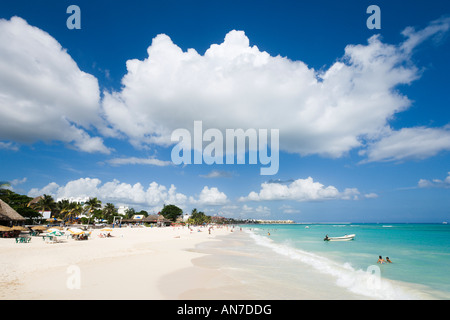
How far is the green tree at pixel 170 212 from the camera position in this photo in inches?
5344

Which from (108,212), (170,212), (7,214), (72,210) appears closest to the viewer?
(7,214)

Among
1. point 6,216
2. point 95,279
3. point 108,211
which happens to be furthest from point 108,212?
point 95,279

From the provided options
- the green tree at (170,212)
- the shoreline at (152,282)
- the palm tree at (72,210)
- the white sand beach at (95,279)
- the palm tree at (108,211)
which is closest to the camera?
the white sand beach at (95,279)

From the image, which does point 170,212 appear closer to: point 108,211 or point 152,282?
point 108,211

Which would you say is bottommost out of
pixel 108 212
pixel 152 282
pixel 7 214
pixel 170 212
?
pixel 170 212

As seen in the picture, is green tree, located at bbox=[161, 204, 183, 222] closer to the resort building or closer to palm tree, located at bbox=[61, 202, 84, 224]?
palm tree, located at bbox=[61, 202, 84, 224]

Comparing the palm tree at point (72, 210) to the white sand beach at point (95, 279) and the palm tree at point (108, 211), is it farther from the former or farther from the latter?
the white sand beach at point (95, 279)

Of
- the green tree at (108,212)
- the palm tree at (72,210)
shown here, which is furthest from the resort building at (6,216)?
the green tree at (108,212)

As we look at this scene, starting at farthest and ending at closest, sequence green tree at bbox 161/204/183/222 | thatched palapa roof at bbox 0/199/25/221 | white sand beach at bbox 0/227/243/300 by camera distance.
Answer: green tree at bbox 161/204/183/222, thatched palapa roof at bbox 0/199/25/221, white sand beach at bbox 0/227/243/300

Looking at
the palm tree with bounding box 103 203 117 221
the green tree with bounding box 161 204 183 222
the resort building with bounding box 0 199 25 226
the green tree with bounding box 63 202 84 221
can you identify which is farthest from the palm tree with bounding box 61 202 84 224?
the green tree with bounding box 161 204 183 222

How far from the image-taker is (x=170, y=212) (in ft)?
447

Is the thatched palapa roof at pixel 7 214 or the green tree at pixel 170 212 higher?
the thatched palapa roof at pixel 7 214

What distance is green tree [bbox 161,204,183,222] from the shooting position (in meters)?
136
